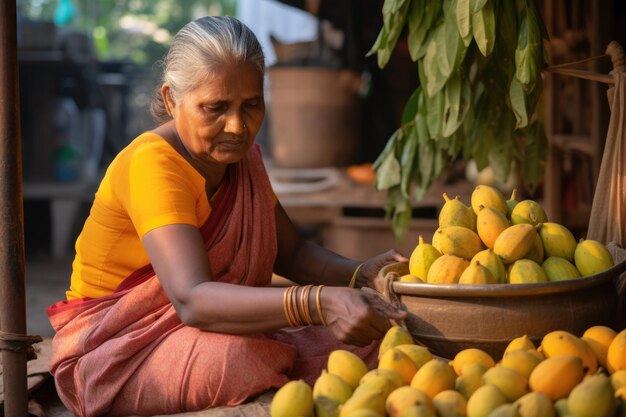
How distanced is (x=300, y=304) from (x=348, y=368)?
0.21m

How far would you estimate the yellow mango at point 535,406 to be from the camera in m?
1.57

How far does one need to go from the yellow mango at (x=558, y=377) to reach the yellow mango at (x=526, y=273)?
11.7 inches

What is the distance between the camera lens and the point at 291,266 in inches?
107

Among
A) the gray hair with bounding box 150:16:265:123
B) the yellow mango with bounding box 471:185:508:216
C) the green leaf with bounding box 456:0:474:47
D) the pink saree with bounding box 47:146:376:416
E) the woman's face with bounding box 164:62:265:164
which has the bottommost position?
the pink saree with bounding box 47:146:376:416

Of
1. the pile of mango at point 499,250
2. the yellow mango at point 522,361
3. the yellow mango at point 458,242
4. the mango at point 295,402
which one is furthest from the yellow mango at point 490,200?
the mango at point 295,402

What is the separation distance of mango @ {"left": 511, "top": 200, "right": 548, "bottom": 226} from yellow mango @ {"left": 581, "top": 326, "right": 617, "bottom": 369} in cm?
34

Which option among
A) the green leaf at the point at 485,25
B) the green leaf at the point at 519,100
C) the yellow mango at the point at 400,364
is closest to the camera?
the yellow mango at the point at 400,364

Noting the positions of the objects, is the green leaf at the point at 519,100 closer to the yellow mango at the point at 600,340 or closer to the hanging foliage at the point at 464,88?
the hanging foliage at the point at 464,88

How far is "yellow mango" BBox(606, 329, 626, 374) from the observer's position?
181cm

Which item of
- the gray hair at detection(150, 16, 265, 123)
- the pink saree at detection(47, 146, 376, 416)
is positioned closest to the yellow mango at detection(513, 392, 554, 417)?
the pink saree at detection(47, 146, 376, 416)

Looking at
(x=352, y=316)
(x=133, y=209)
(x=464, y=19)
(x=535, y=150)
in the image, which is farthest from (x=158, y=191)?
(x=535, y=150)

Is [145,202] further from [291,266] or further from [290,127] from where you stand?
[290,127]

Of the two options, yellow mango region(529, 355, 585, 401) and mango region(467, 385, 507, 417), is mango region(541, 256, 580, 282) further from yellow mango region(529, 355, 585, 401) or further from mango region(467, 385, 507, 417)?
mango region(467, 385, 507, 417)

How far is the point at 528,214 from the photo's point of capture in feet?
7.20
